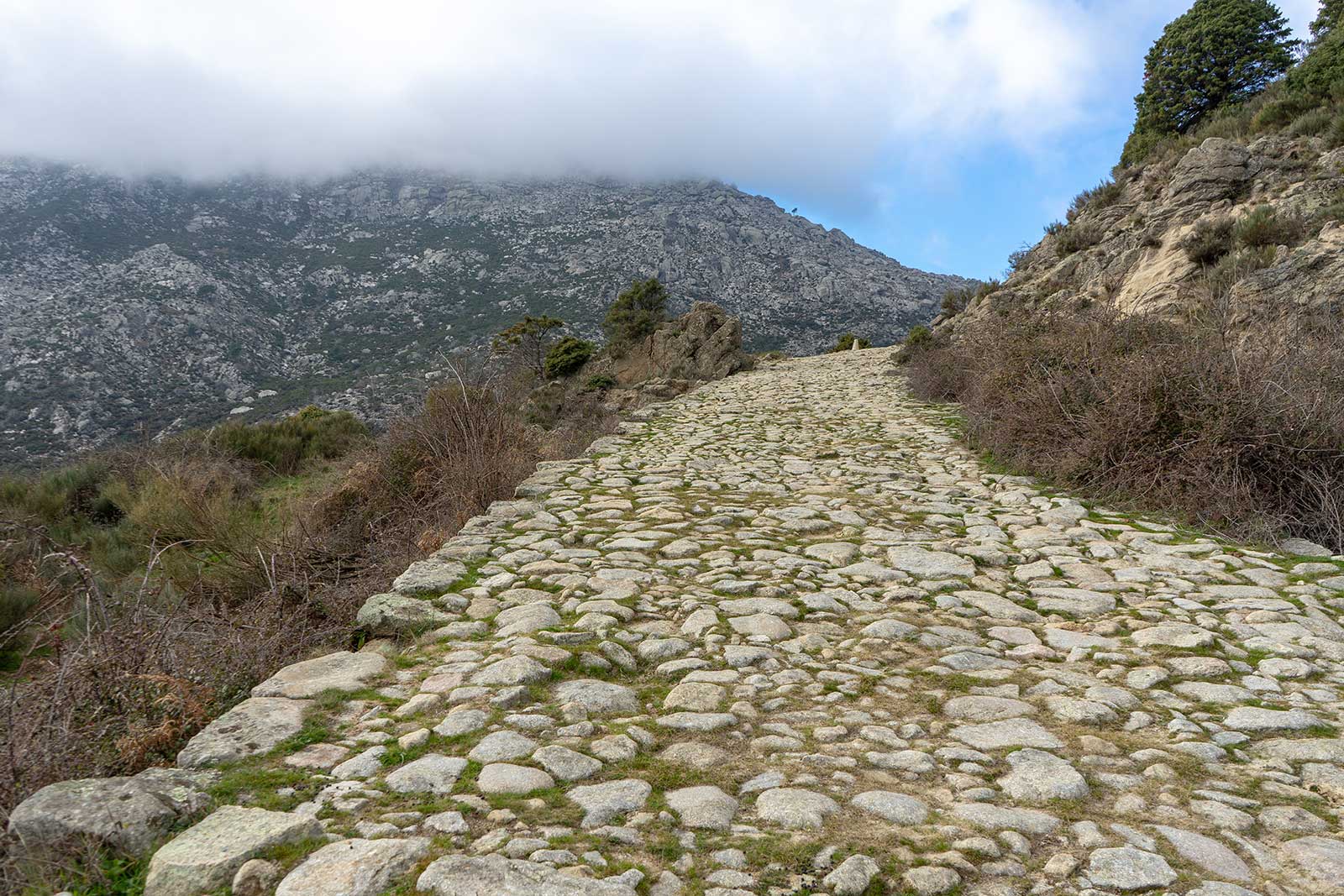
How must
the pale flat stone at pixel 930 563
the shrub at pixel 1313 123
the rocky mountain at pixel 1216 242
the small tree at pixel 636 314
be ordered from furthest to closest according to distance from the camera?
1. the small tree at pixel 636 314
2. the shrub at pixel 1313 123
3. the rocky mountain at pixel 1216 242
4. the pale flat stone at pixel 930 563

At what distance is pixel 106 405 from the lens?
3591 cm

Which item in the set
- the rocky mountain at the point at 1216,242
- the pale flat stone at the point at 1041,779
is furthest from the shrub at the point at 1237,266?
the pale flat stone at the point at 1041,779

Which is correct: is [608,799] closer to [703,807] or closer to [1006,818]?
[703,807]

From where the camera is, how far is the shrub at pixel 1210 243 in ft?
35.9

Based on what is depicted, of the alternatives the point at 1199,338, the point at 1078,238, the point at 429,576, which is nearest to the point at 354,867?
the point at 429,576

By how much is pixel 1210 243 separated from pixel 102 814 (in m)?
13.8

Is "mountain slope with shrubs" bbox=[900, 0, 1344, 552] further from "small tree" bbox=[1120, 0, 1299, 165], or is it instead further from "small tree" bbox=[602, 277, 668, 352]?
"small tree" bbox=[602, 277, 668, 352]

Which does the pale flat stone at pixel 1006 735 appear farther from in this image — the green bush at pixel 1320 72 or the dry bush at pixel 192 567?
the green bush at pixel 1320 72

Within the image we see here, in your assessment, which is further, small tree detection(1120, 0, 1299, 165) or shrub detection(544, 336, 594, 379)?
shrub detection(544, 336, 594, 379)

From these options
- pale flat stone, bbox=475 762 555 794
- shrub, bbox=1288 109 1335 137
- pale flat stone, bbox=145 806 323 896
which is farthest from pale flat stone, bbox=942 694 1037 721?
A: shrub, bbox=1288 109 1335 137

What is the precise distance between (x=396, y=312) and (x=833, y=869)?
196 ft

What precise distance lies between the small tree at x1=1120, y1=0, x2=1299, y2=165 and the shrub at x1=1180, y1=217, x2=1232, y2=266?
371 inches

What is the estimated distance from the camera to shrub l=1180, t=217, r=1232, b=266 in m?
10.9

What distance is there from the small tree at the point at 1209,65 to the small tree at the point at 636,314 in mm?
13730
